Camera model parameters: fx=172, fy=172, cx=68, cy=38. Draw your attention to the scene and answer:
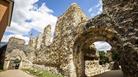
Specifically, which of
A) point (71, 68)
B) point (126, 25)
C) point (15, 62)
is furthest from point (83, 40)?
point (15, 62)

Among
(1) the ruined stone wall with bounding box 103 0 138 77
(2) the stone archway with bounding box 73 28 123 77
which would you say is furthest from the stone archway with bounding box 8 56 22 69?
(1) the ruined stone wall with bounding box 103 0 138 77

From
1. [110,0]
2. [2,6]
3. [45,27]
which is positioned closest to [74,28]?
[110,0]

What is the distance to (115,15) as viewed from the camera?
341 inches

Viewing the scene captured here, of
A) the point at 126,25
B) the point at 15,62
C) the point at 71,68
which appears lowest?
the point at 71,68

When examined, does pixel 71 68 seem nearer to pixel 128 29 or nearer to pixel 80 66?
pixel 80 66

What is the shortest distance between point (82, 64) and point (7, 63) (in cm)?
1483

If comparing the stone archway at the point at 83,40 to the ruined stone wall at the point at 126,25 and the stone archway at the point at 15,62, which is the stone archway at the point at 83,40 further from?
the stone archway at the point at 15,62

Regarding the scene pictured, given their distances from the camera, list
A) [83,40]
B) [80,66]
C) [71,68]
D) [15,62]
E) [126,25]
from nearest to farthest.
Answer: [126,25] → [71,68] → [83,40] → [80,66] → [15,62]

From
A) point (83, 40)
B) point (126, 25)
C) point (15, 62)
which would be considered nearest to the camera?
point (126, 25)

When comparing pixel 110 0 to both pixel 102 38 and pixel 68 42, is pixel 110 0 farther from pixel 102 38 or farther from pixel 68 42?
pixel 68 42

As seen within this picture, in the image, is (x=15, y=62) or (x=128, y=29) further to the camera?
(x=15, y=62)

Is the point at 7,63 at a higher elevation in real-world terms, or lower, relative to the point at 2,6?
lower

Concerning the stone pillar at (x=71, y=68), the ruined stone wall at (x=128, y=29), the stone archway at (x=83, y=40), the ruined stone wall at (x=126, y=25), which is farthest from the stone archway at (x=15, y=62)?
the ruined stone wall at (x=128, y=29)

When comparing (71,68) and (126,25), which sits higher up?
(126,25)
